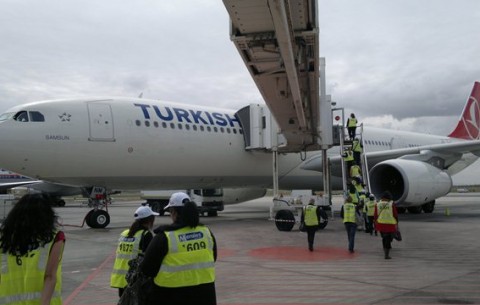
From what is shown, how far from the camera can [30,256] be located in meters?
2.79

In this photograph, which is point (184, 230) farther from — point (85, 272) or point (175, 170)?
point (175, 170)

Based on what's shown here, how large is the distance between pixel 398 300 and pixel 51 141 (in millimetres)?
9147

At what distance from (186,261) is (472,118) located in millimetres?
25440

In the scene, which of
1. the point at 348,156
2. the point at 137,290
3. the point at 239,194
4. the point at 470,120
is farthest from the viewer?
the point at 470,120

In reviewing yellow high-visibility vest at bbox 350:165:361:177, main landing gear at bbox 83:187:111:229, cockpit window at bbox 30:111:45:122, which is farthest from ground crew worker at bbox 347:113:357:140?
cockpit window at bbox 30:111:45:122

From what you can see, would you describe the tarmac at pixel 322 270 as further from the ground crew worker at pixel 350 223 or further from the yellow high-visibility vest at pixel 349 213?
the yellow high-visibility vest at pixel 349 213

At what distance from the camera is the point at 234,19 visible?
6430 mm

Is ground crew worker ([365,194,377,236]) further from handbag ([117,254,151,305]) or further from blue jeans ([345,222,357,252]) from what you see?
handbag ([117,254,151,305])

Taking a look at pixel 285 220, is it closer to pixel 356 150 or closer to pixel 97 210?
pixel 356 150

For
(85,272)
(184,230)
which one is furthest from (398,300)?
(85,272)

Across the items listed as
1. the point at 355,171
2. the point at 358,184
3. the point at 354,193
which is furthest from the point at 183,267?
the point at 355,171

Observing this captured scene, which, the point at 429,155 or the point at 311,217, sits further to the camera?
the point at 429,155

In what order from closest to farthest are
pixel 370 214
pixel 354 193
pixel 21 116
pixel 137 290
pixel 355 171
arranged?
pixel 137 290 → pixel 21 116 → pixel 370 214 → pixel 354 193 → pixel 355 171

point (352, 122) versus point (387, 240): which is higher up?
point (352, 122)
